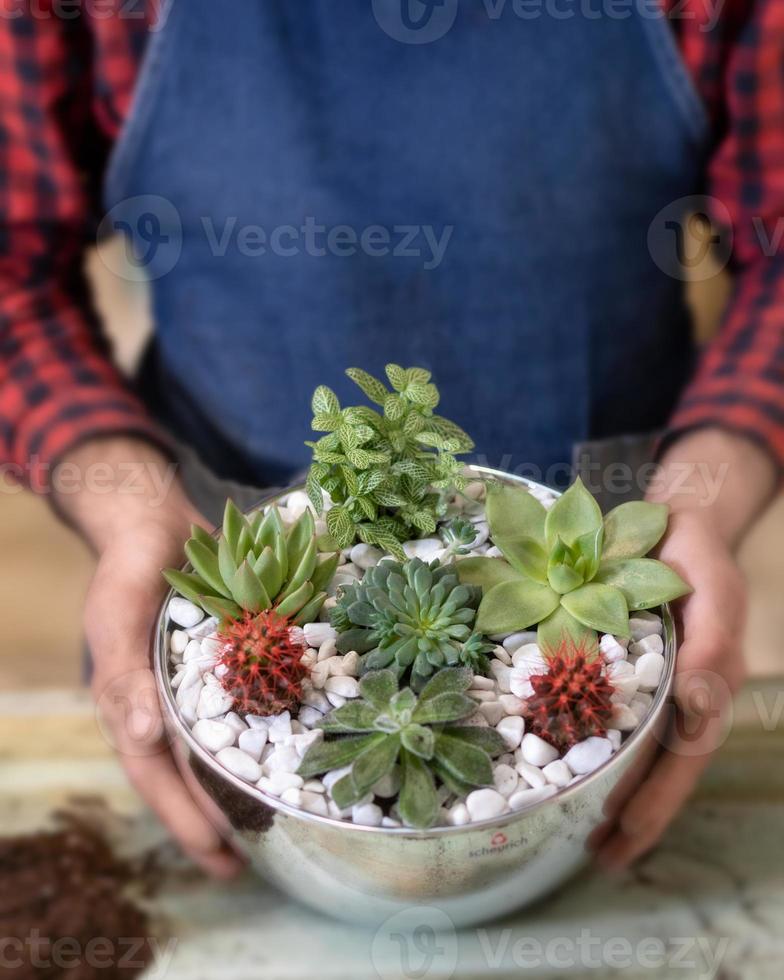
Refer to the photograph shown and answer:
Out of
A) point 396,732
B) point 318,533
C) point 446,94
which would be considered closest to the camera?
point 396,732

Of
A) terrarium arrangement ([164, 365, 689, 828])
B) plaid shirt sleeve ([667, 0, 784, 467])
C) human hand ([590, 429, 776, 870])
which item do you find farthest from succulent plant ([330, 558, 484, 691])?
plaid shirt sleeve ([667, 0, 784, 467])

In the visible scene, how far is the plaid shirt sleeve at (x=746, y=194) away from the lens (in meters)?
0.71

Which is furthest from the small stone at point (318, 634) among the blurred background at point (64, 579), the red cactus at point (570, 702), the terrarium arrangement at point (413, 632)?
the blurred background at point (64, 579)

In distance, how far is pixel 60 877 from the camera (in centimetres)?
54

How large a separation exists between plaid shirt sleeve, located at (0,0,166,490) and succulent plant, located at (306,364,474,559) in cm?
26

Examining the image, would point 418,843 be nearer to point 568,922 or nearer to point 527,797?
point 527,797

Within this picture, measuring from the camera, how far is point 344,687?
0.46m

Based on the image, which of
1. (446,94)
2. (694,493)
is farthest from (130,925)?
(446,94)

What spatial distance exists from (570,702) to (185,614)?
198 mm

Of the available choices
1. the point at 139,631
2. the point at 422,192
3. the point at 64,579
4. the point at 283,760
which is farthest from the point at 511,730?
the point at 64,579

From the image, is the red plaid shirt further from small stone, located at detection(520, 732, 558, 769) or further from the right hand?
small stone, located at detection(520, 732, 558, 769)

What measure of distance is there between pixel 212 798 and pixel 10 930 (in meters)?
0.16

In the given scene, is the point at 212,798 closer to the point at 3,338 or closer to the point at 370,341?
the point at 370,341

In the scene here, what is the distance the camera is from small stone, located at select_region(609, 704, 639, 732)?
0.44m
